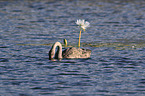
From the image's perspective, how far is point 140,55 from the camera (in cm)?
2381

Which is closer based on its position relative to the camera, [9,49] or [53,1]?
[9,49]

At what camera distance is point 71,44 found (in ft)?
89.6

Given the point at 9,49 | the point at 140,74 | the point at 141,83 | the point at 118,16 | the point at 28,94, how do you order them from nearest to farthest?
the point at 28,94
the point at 141,83
the point at 140,74
the point at 9,49
the point at 118,16

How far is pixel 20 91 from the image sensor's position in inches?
671

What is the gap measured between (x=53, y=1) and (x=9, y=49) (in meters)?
27.3

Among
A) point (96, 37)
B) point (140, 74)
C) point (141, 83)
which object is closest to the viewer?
point (141, 83)

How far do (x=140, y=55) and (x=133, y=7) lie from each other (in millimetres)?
23368

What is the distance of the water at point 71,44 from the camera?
17703 mm

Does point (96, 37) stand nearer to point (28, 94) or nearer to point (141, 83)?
point (141, 83)

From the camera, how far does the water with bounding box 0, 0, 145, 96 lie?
697 inches

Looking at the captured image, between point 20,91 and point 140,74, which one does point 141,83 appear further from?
point 20,91

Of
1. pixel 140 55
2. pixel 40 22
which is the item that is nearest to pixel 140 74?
pixel 140 55

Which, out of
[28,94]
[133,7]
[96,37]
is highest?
[133,7]

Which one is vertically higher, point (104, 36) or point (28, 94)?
point (104, 36)
